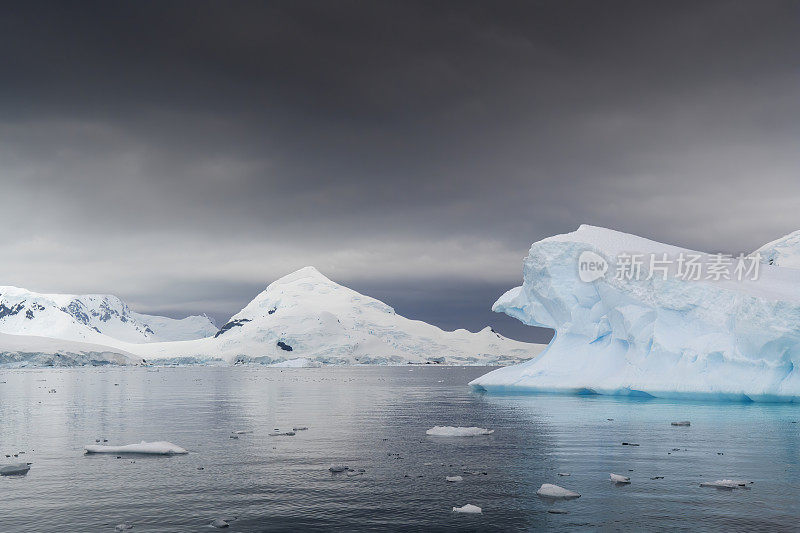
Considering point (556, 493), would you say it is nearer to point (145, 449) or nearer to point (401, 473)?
point (401, 473)

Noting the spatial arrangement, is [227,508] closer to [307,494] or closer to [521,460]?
[307,494]

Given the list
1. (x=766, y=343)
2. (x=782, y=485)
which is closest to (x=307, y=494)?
(x=782, y=485)

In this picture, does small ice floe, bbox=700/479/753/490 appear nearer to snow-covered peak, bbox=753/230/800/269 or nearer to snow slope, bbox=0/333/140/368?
snow-covered peak, bbox=753/230/800/269

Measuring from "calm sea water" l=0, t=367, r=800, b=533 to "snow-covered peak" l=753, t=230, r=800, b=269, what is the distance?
169 ft

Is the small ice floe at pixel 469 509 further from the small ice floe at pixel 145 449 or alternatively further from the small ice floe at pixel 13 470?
the small ice floe at pixel 13 470

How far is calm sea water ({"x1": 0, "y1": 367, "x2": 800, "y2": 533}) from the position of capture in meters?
14.2

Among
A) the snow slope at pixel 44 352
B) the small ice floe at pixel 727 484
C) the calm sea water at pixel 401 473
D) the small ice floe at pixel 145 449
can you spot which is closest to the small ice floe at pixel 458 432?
the calm sea water at pixel 401 473

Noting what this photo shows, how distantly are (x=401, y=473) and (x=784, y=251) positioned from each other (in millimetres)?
82027

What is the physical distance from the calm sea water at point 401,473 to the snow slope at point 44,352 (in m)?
130

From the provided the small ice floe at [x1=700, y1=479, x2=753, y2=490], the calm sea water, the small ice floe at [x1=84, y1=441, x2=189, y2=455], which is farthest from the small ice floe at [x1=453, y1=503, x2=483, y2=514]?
the small ice floe at [x1=84, y1=441, x2=189, y2=455]

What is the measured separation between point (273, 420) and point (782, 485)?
26235mm

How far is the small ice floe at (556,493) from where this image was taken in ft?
52.9

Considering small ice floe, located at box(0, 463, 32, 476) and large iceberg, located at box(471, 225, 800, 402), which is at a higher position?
large iceberg, located at box(471, 225, 800, 402)

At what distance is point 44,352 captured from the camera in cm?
15050
